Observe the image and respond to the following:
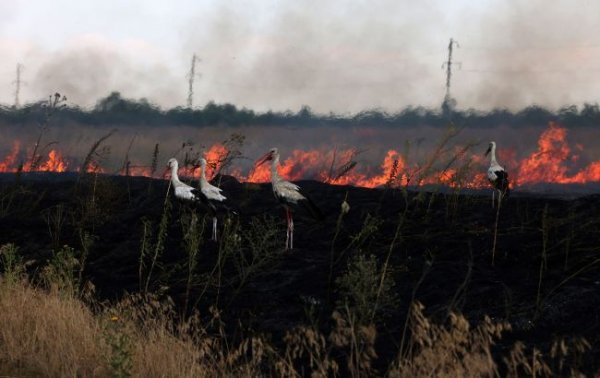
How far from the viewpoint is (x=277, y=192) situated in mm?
13016

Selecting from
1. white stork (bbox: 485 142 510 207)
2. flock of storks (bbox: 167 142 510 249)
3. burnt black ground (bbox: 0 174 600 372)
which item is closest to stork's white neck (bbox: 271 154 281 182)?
flock of storks (bbox: 167 142 510 249)

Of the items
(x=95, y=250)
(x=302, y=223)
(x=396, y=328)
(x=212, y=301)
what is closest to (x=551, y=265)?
(x=396, y=328)

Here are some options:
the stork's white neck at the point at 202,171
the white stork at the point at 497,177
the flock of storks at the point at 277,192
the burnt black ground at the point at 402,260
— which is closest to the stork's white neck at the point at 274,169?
the flock of storks at the point at 277,192

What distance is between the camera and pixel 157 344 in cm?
689

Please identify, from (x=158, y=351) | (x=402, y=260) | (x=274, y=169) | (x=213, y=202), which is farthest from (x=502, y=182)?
(x=158, y=351)

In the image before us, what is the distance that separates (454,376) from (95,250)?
9.46 metres

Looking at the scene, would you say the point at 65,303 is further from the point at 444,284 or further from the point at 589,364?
the point at 589,364

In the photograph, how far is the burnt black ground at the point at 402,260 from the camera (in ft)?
27.8

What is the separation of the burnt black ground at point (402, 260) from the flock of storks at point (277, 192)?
1.27 feet

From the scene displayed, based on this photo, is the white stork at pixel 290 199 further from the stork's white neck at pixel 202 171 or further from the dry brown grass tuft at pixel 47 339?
the dry brown grass tuft at pixel 47 339

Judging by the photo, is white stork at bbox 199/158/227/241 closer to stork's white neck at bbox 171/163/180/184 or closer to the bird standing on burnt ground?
the bird standing on burnt ground

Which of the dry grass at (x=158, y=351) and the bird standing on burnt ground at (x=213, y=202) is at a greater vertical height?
the bird standing on burnt ground at (x=213, y=202)

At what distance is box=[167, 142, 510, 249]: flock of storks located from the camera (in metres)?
12.8

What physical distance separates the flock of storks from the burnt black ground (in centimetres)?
39
